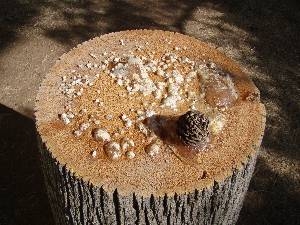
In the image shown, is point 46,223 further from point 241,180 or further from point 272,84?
point 272,84

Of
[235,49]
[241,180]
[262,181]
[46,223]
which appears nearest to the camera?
[241,180]

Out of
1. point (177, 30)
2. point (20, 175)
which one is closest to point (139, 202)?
point (20, 175)

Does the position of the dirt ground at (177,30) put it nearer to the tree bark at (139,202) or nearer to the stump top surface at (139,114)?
the tree bark at (139,202)

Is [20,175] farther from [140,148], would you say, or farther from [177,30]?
[177,30]

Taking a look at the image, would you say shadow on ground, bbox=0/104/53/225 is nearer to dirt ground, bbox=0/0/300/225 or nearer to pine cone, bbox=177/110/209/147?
dirt ground, bbox=0/0/300/225

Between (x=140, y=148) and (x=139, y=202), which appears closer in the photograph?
(x=139, y=202)

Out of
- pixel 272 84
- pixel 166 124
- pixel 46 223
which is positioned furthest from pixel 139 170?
pixel 272 84

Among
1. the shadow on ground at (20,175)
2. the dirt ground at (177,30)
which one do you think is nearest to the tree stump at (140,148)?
the shadow on ground at (20,175)

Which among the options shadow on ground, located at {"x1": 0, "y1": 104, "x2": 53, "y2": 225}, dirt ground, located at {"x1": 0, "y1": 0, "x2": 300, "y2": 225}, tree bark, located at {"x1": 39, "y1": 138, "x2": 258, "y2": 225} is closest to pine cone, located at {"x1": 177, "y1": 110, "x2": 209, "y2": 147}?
tree bark, located at {"x1": 39, "y1": 138, "x2": 258, "y2": 225}
